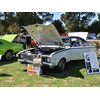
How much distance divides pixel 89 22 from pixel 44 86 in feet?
21.7

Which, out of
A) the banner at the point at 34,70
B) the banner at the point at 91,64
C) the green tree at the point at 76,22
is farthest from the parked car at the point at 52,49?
the green tree at the point at 76,22

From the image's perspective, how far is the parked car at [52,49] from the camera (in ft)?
22.5

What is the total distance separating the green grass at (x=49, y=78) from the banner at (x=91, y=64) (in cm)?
23

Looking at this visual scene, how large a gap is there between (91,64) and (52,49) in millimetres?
1478

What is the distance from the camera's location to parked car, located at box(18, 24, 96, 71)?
270 inches

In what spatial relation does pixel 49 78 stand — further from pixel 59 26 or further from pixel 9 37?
pixel 59 26

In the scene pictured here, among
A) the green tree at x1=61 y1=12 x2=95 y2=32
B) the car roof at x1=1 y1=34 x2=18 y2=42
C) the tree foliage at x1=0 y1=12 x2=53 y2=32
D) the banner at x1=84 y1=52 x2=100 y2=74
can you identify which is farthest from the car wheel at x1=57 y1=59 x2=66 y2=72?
the car roof at x1=1 y1=34 x2=18 y2=42

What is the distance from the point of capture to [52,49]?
762 cm

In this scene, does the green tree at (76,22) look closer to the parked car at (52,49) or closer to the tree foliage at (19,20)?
the tree foliage at (19,20)

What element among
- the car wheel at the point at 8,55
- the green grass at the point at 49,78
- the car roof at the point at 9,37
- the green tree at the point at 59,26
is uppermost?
the green tree at the point at 59,26

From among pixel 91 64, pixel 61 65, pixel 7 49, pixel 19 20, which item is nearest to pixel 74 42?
pixel 91 64

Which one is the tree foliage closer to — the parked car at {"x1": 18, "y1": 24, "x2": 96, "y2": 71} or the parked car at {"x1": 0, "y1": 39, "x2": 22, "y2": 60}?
the parked car at {"x1": 0, "y1": 39, "x2": 22, "y2": 60}
